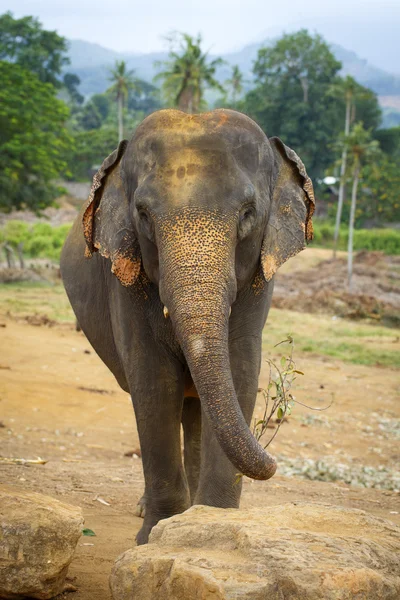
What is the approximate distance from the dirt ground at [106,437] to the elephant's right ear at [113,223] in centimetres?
160

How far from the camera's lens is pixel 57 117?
29.0m

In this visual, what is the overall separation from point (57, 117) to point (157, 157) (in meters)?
25.5

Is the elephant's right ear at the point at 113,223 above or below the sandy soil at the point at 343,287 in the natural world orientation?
above

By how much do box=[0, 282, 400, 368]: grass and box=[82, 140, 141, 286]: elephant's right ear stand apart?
11934 mm

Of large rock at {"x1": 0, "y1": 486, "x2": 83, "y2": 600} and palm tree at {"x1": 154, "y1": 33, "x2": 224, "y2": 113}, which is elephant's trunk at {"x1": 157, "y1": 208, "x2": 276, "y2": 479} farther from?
palm tree at {"x1": 154, "y1": 33, "x2": 224, "y2": 113}

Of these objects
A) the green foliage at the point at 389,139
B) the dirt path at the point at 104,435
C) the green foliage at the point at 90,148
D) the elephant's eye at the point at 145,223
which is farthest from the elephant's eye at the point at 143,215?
the green foliage at the point at 389,139

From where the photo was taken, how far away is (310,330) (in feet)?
74.0

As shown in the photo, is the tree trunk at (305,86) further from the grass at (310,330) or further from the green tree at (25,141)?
the grass at (310,330)

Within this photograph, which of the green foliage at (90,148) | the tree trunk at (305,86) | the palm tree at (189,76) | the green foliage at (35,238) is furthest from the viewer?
the tree trunk at (305,86)

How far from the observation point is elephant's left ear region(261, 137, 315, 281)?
15.7ft

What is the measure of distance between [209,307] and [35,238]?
32.2m

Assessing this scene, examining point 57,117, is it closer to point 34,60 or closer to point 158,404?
point 158,404

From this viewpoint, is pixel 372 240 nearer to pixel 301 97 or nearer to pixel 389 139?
pixel 389 139

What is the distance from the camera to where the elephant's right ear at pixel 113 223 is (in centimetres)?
477
